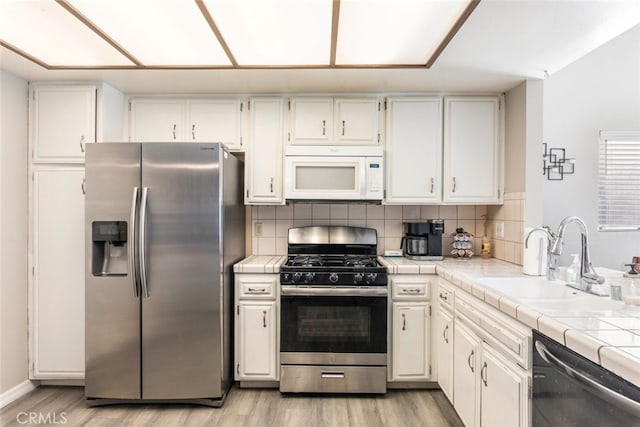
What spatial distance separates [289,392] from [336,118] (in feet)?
6.99

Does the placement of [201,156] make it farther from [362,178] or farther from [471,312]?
[471,312]

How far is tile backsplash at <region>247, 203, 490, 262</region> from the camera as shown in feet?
9.89

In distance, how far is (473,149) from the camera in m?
2.71

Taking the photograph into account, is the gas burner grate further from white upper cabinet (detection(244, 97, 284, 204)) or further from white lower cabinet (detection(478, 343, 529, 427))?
white lower cabinet (detection(478, 343, 529, 427))

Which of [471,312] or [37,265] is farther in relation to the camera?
[37,265]

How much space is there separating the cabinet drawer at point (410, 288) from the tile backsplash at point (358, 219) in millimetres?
594

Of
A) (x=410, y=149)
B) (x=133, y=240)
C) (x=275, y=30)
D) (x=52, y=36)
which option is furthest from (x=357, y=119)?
(x=52, y=36)

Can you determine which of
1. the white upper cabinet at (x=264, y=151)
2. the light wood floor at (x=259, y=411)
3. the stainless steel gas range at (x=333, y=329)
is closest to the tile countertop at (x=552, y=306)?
the stainless steel gas range at (x=333, y=329)

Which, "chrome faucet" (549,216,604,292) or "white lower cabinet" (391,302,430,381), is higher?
"chrome faucet" (549,216,604,292)

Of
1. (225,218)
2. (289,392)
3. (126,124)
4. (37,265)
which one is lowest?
(289,392)

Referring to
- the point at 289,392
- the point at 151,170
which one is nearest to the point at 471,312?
the point at 289,392

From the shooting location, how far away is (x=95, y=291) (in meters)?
2.21

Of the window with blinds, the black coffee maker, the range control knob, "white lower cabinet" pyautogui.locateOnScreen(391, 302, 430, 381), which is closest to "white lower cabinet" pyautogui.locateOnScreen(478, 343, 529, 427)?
"white lower cabinet" pyautogui.locateOnScreen(391, 302, 430, 381)

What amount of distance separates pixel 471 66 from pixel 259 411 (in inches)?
107
